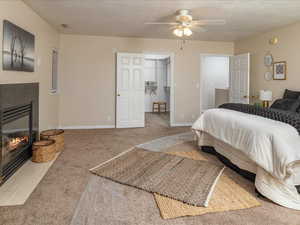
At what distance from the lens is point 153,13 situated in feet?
12.7

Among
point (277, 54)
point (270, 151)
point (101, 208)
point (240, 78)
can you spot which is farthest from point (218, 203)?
point (240, 78)

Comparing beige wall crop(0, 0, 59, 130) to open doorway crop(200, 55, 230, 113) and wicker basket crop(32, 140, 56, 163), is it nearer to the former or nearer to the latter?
wicker basket crop(32, 140, 56, 163)

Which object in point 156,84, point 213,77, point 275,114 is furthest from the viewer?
point 156,84

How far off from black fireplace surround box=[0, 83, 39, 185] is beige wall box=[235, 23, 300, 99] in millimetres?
5141

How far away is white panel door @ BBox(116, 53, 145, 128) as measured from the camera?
5949 mm

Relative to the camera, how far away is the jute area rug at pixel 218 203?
6.64 feet

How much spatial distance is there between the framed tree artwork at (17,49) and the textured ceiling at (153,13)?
648 millimetres

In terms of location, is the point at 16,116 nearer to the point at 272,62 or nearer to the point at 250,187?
the point at 250,187

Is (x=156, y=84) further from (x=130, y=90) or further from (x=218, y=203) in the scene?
(x=218, y=203)

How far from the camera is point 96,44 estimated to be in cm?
579

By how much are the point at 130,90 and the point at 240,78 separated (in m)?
3.06

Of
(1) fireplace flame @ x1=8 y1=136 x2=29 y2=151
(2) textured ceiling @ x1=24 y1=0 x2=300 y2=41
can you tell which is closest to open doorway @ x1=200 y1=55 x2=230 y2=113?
(2) textured ceiling @ x1=24 y1=0 x2=300 y2=41

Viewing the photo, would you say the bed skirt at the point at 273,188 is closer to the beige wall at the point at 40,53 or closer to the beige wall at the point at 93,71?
the beige wall at the point at 40,53

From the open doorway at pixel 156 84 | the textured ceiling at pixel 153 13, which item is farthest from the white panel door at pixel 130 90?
the open doorway at pixel 156 84
